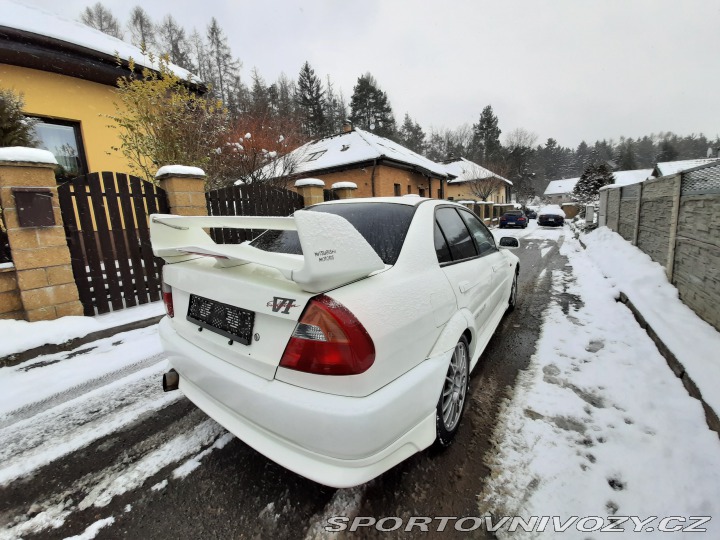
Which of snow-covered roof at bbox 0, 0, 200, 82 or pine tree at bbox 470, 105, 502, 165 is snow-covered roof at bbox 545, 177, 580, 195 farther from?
snow-covered roof at bbox 0, 0, 200, 82

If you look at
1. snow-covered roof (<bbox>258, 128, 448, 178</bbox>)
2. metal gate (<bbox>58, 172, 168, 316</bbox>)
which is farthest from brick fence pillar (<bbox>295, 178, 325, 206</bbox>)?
snow-covered roof (<bbox>258, 128, 448, 178</bbox>)

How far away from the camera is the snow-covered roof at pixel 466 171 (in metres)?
31.4

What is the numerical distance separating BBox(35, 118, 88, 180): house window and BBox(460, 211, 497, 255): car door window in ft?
29.2

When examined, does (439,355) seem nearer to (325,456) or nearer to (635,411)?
(325,456)

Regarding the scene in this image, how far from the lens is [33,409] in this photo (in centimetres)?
246

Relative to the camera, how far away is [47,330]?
3.52 meters

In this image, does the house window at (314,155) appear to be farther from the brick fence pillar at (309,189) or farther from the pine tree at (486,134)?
the pine tree at (486,134)

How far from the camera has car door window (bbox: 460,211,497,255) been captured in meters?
3.04

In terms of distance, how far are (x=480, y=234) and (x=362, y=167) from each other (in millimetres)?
14592

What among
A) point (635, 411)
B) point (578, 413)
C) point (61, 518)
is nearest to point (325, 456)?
point (61, 518)

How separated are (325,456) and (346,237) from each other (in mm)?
975

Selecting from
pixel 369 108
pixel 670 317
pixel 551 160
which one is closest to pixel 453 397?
pixel 670 317

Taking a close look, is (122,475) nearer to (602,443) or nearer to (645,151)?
(602,443)

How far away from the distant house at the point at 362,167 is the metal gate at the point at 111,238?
982 cm
